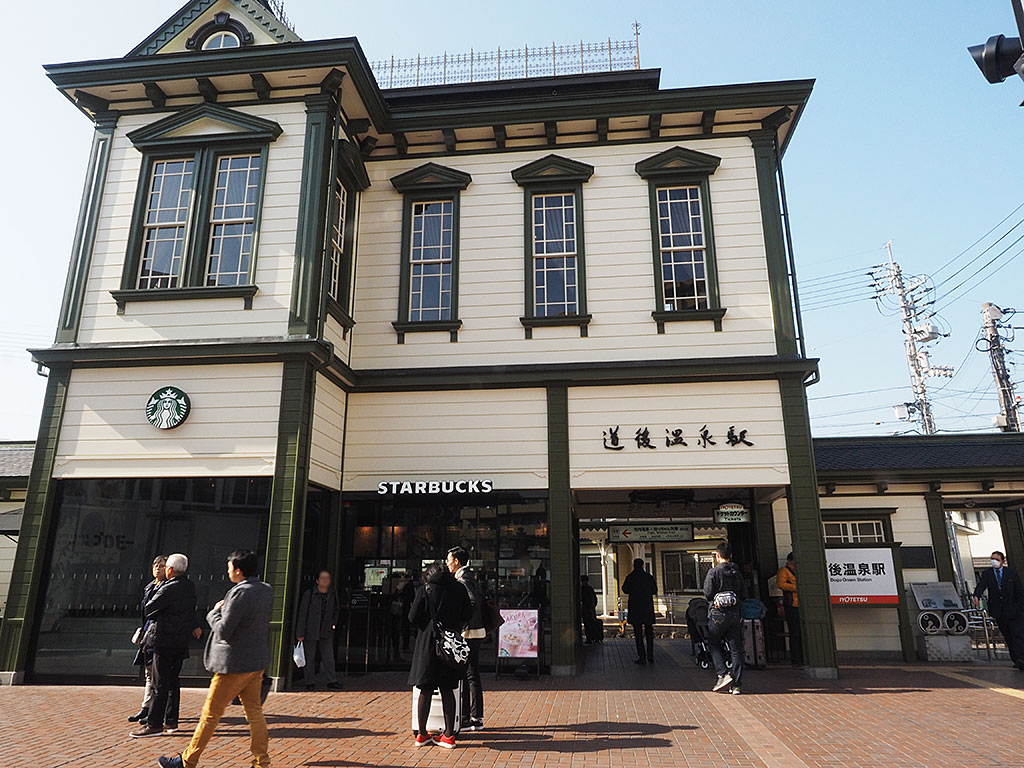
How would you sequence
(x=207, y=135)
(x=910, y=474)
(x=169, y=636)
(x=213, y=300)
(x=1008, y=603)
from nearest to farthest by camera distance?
(x=169, y=636) → (x=213, y=300) → (x=1008, y=603) → (x=207, y=135) → (x=910, y=474)

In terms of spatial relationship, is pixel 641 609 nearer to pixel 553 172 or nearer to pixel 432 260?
pixel 432 260

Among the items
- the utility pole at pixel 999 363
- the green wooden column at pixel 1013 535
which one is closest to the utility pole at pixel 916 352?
the utility pole at pixel 999 363

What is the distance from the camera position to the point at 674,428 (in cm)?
1081

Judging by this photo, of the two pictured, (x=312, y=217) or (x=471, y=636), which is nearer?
(x=471, y=636)

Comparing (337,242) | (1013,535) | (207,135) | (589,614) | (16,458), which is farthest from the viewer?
(16,458)

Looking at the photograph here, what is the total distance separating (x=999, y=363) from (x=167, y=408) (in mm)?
29963

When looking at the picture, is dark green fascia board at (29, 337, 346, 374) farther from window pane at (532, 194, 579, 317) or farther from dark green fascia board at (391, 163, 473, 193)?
dark green fascia board at (391, 163, 473, 193)

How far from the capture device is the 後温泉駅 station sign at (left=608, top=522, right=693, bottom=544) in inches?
494

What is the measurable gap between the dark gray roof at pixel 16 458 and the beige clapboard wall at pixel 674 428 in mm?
10933

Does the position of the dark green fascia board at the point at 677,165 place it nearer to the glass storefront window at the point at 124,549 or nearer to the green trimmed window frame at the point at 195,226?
the green trimmed window frame at the point at 195,226

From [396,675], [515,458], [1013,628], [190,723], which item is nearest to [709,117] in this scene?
[515,458]

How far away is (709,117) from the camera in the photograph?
11.9 metres

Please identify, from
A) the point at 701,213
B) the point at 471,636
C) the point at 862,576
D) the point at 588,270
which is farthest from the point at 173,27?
the point at 862,576

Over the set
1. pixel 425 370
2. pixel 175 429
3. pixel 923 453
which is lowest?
pixel 175 429
